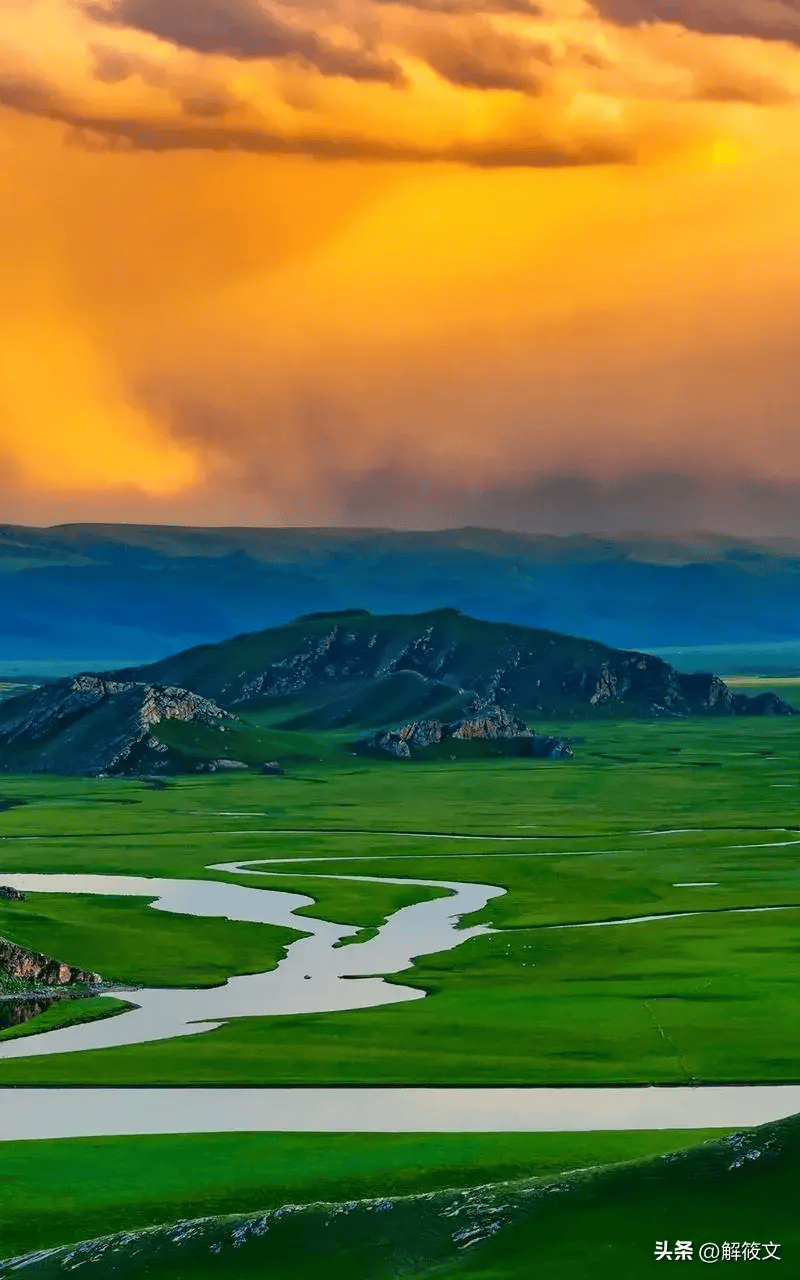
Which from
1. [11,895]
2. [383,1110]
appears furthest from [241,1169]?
[11,895]

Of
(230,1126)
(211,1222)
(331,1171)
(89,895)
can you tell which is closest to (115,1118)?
(230,1126)

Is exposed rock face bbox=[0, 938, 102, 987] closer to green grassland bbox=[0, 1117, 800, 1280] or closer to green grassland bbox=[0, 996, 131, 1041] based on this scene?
green grassland bbox=[0, 996, 131, 1041]

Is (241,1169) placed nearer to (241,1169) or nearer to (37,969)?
(241,1169)

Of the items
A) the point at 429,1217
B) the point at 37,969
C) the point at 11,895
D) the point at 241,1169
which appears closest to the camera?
the point at 429,1217

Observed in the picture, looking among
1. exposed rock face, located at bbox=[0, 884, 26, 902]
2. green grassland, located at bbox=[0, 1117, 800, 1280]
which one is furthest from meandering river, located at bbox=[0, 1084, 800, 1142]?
exposed rock face, located at bbox=[0, 884, 26, 902]

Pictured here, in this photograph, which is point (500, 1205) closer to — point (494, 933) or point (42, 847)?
point (494, 933)
